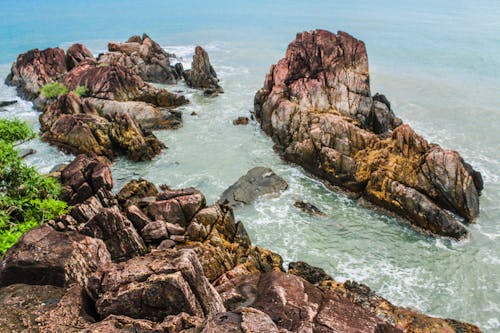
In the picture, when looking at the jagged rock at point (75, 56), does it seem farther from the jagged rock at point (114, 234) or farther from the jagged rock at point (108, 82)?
the jagged rock at point (114, 234)

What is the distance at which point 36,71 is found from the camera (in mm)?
75875

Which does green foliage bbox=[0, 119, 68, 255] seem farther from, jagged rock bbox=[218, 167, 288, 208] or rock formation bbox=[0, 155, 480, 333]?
jagged rock bbox=[218, 167, 288, 208]

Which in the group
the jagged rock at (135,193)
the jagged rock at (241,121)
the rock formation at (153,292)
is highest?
the rock formation at (153,292)

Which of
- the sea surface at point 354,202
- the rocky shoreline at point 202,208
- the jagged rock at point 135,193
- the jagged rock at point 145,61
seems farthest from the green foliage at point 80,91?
the jagged rock at point 135,193

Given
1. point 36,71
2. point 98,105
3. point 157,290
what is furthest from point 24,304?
point 36,71

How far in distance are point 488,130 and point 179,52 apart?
289 ft

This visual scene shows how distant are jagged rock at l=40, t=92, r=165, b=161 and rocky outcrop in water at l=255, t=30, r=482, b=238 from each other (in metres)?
18.7

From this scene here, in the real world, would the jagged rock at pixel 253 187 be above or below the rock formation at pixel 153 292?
below

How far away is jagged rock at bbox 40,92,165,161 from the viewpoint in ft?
162

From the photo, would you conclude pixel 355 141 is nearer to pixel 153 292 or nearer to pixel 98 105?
pixel 153 292

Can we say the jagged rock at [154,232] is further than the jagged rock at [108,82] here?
No

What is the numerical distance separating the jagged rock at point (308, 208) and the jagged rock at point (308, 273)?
1055 cm

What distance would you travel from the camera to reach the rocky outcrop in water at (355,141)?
122 ft

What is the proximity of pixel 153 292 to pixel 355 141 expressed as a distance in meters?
34.1
